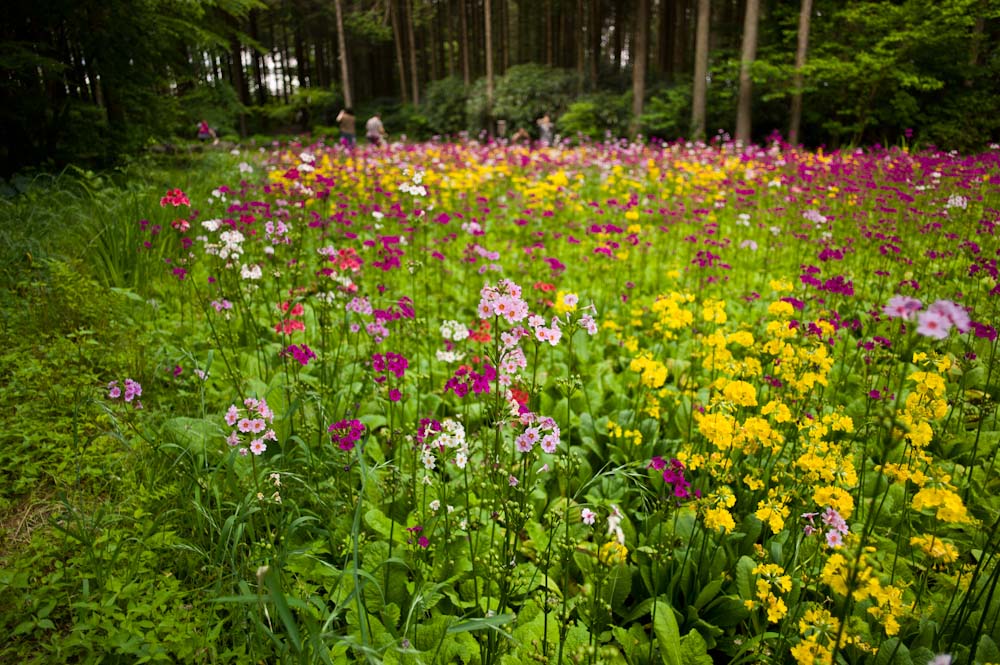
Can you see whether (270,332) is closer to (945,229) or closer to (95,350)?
(95,350)

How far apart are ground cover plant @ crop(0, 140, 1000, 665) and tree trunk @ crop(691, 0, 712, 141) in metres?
11.9

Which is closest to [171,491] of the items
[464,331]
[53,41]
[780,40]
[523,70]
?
[464,331]

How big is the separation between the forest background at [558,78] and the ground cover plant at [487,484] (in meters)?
3.20

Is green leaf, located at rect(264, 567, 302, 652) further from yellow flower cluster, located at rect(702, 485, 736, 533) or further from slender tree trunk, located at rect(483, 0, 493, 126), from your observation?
slender tree trunk, located at rect(483, 0, 493, 126)

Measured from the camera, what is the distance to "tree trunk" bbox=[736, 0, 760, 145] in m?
13.8

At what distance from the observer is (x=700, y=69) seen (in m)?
14.9

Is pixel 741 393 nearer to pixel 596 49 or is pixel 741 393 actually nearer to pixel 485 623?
pixel 485 623

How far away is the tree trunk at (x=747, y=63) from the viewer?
542 inches

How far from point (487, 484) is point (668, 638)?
0.88 meters

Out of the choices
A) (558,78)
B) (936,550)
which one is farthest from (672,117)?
(936,550)

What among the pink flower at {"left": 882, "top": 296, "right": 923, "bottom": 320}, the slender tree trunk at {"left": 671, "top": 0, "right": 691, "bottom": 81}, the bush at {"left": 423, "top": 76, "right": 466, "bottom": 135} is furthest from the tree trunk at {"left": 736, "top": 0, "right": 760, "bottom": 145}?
the pink flower at {"left": 882, "top": 296, "right": 923, "bottom": 320}

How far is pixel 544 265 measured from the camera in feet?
18.2

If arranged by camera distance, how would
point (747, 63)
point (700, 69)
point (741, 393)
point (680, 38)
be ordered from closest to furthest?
point (741, 393)
point (747, 63)
point (700, 69)
point (680, 38)

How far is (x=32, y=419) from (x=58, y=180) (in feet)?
14.1
